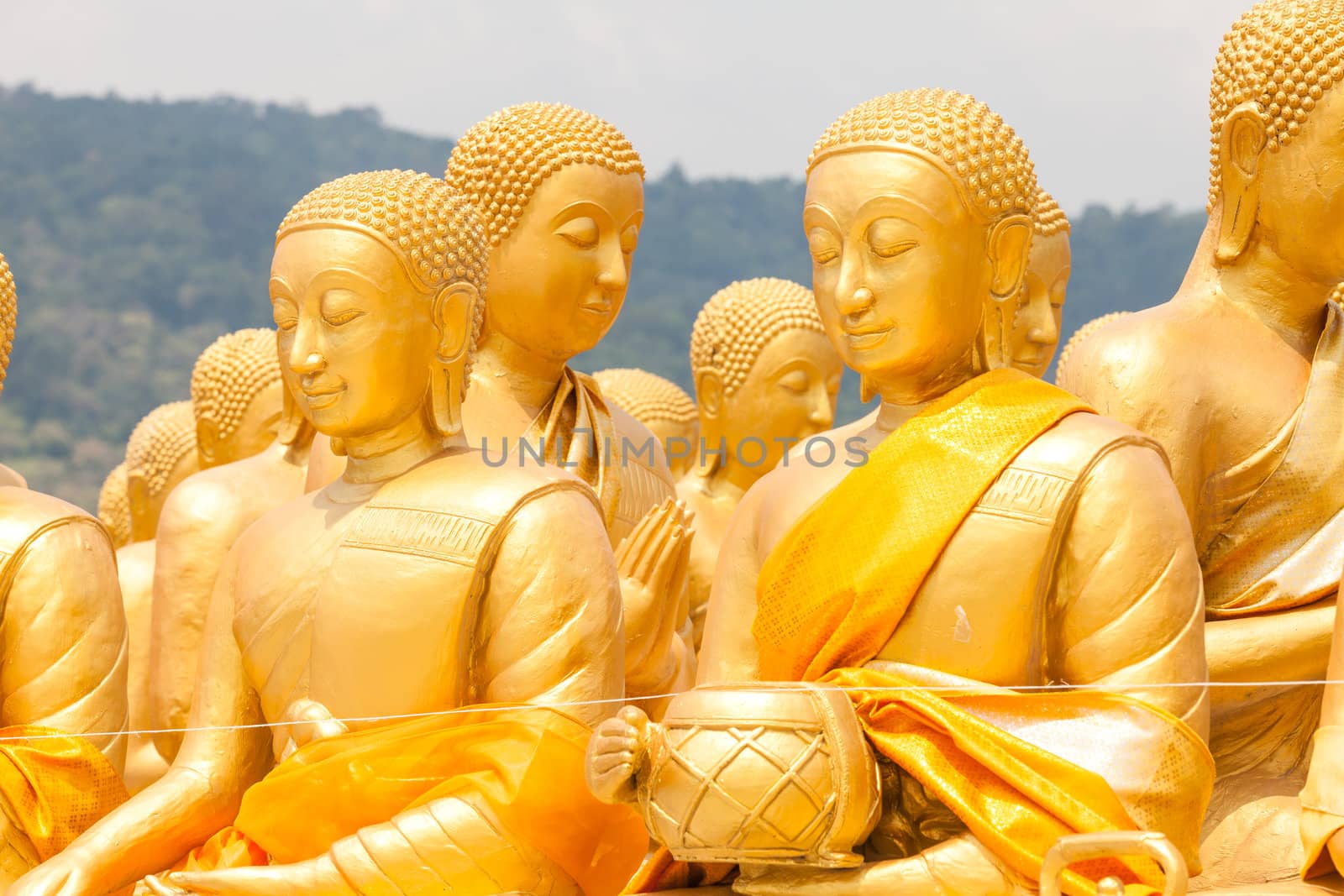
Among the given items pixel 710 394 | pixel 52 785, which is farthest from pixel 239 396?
pixel 52 785

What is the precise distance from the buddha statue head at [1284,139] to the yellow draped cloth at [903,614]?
3.36 ft

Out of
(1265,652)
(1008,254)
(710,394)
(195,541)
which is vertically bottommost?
(195,541)

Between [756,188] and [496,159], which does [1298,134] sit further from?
[756,188]

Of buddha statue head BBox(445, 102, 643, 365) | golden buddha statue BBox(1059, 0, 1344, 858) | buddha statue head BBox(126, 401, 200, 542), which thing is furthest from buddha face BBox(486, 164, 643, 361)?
buddha statue head BBox(126, 401, 200, 542)

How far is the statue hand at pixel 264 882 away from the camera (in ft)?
14.6

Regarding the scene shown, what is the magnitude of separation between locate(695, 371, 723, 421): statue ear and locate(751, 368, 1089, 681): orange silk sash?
12.9ft

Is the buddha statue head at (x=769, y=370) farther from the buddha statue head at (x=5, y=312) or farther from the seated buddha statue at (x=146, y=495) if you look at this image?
the buddha statue head at (x=5, y=312)

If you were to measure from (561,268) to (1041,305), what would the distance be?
5.78ft

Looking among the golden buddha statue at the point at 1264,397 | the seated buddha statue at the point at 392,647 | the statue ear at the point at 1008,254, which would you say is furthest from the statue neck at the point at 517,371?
the statue ear at the point at 1008,254

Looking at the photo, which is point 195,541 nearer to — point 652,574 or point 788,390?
point 788,390

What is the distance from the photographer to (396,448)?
16.1 feet

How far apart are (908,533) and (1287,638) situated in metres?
1.17

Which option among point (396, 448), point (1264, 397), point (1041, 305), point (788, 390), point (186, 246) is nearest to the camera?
point (396, 448)

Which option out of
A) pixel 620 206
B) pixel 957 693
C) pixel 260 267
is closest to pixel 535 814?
pixel 957 693
